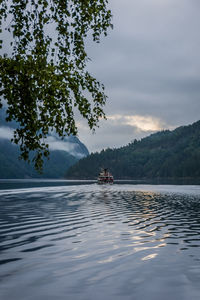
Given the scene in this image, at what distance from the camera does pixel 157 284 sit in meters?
9.49

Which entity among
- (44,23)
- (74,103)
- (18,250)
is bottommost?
(18,250)

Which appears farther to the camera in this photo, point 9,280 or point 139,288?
point 9,280

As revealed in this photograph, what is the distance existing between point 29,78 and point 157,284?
26.8ft

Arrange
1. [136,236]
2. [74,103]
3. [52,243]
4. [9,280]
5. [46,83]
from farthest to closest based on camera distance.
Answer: [136,236], [52,243], [74,103], [46,83], [9,280]

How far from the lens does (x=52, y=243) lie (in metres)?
15.6

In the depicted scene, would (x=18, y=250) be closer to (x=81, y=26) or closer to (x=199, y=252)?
(x=199, y=252)

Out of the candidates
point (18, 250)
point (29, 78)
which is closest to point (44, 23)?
point (29, 78)

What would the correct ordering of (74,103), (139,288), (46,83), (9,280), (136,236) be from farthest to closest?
(136,236), (74,103), (46,83), (9,280), (139,288)

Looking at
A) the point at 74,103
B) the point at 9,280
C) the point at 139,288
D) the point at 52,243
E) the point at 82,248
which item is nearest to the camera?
the point at 139,288

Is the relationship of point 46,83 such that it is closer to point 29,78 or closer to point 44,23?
point 29,78

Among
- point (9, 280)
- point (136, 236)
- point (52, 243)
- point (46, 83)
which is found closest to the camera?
point (9, 280)

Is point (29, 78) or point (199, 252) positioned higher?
point (29, 78)

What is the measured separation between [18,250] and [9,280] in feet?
14.5

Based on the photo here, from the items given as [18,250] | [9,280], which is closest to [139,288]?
[9,280]
